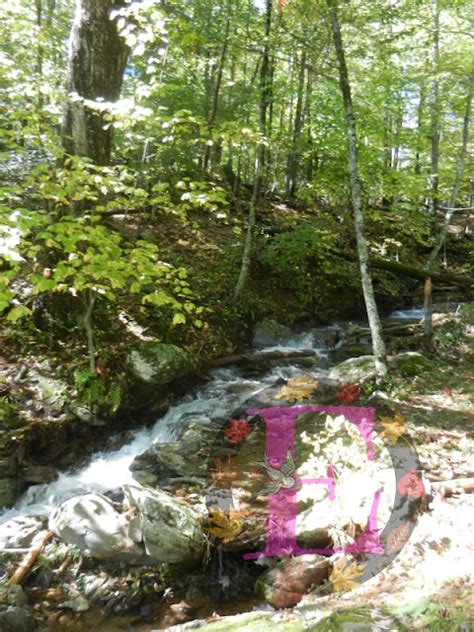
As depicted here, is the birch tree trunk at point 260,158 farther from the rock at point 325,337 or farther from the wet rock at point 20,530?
the wet rock at point 20,530

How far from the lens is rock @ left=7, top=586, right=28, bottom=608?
3.61m

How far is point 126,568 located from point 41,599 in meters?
0.79

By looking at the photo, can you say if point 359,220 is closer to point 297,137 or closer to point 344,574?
point 344,574

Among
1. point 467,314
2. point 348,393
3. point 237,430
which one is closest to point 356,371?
point 348,393

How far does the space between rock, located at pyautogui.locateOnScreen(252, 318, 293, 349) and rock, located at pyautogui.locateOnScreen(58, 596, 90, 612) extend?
5817 mm

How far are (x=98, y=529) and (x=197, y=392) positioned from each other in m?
3.27

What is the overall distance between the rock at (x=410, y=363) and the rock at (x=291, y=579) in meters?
4.31

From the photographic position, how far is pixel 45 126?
452cm

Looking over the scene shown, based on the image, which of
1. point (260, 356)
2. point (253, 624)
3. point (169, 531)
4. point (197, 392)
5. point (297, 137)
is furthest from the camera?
point (297, 137)

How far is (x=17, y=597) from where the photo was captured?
365cm

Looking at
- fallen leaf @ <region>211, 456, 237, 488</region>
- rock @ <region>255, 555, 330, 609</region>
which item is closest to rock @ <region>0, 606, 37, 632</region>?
rock @ <region>255, 555, 330, 609</region>

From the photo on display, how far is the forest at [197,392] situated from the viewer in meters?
3.51

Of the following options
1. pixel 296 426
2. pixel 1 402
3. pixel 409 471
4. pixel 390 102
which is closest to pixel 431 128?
pixel 390 102

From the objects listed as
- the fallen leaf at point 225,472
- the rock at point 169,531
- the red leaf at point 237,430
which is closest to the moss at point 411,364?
the red leaf at point 237,430
